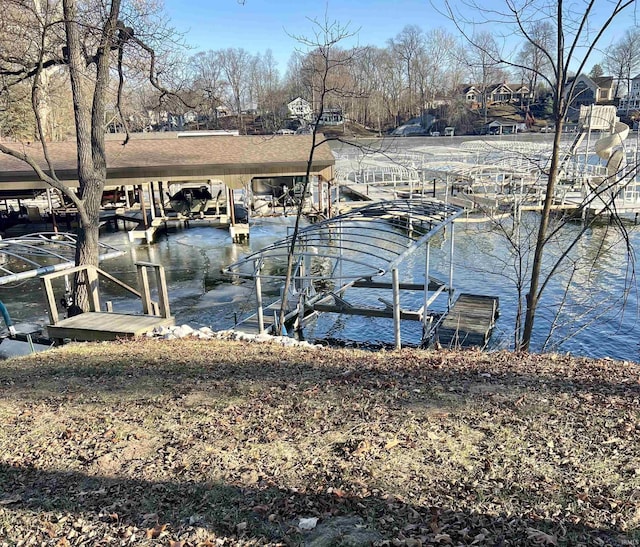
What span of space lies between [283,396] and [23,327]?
8927 millimetres

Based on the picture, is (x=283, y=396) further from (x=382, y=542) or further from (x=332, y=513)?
(x=382, y=542)

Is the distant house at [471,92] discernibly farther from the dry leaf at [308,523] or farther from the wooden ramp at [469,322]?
the dry leaf at [308,523]

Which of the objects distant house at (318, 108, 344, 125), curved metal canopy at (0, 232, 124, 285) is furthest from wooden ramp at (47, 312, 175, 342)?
distant house at (318, 108, 344, 125)

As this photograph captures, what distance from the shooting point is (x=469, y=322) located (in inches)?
436

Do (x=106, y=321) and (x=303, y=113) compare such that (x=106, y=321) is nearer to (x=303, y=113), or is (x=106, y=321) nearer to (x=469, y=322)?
(x=469, y=322)

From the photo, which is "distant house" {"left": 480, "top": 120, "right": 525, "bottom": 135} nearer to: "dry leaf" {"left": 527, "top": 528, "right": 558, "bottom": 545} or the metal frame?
the metal frame

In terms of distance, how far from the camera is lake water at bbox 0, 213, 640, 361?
11.0 metres

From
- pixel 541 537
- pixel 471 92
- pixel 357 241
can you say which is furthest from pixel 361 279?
pixel 471 92

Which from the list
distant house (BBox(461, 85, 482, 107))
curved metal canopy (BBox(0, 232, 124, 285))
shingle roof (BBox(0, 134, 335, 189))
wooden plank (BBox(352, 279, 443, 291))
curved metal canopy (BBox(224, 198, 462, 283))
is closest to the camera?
curved metal canopy (BBox(224, 198, 462, 283))

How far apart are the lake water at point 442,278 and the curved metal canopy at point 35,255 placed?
141cm

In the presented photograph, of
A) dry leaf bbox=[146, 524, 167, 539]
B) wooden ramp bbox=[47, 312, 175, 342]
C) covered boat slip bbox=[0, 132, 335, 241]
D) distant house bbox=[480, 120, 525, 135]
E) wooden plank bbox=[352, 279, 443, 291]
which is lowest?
wooden plank bbox=[352, 279, 443, 291]

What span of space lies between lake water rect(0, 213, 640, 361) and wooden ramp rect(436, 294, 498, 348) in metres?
0.52

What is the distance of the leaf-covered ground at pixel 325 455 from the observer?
120 inches

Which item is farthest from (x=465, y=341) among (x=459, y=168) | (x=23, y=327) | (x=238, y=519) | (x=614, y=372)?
(x=459, y=168)
